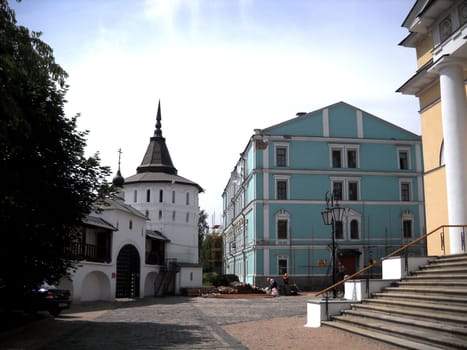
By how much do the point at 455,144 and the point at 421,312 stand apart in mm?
6018

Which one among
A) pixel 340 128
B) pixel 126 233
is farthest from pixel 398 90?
pixel 340 128

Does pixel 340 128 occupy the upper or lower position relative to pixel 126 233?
upper

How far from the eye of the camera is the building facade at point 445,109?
1524 cm

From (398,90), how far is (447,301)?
9932mm

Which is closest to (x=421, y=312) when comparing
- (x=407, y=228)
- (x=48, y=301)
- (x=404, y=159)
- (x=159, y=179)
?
(x=48, y=301)

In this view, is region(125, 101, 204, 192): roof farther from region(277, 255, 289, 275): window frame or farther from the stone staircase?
the stone staircase

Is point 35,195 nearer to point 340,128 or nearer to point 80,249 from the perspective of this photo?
point 80,249

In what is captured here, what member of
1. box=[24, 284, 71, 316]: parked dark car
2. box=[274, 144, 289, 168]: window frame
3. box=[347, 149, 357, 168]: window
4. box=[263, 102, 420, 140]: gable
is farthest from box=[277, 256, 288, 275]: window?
box=[24, 284, 71, 316]: parked dark car

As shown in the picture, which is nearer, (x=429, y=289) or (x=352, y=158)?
(x=429, y=289)

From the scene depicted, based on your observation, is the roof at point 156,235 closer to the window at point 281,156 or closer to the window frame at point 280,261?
the window frame at point 280,261

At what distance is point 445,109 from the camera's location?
15742mm

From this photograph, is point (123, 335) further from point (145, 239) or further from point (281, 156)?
point (281, 156)

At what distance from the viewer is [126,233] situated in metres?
37.5

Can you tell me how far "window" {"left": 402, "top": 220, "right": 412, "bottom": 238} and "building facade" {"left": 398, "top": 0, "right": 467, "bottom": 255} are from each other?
28944 millimetres
